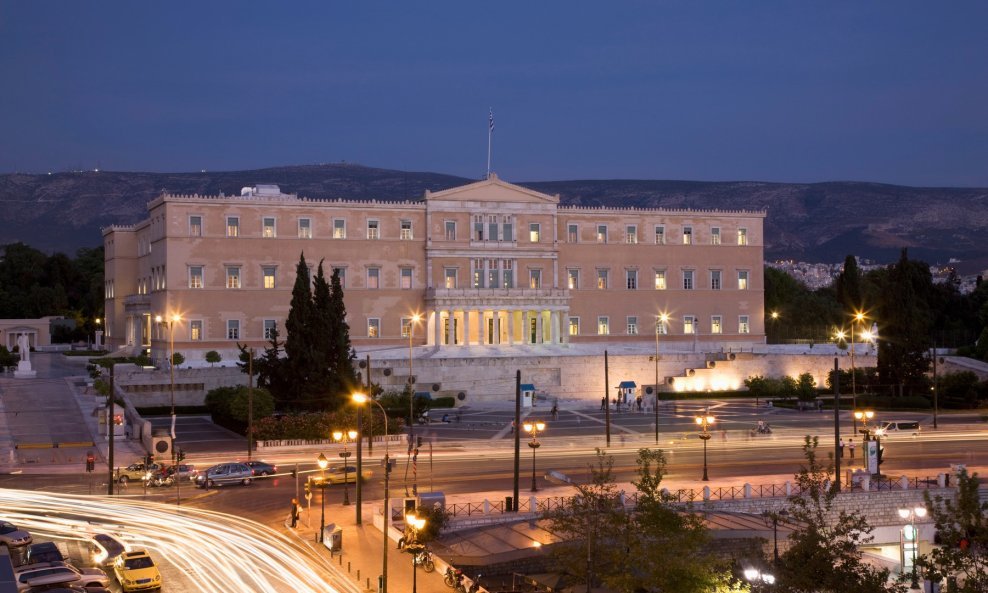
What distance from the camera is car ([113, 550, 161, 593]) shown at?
27.8m

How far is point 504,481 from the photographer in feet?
143

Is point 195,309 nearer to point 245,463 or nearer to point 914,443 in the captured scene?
point 245,463

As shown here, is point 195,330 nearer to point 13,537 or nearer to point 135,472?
point 135,472

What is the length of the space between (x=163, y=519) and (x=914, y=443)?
36439mm

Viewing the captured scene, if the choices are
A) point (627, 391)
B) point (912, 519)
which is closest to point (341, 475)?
point (912, 519)

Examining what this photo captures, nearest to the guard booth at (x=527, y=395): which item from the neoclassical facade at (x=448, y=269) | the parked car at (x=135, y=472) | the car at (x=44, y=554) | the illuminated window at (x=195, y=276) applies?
the neoclassical facade at (x=448, y=269)

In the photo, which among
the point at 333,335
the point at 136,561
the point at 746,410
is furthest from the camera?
the point at 746,410

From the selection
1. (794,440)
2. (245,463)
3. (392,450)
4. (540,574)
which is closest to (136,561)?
(540,574)

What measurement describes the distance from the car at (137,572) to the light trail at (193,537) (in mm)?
870

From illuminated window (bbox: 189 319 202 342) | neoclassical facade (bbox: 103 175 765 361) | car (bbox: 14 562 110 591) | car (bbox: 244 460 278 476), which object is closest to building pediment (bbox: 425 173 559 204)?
neoclassical facade (bbox: 103 175 765 361)

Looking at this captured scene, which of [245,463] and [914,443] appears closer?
[245,463]

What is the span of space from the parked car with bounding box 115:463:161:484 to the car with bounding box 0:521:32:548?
1082 centimetres

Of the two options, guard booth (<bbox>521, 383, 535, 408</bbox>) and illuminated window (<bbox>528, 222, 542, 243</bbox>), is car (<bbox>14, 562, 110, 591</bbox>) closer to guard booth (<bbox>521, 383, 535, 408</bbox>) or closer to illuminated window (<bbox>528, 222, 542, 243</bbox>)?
guard booth (<bbox>521, 383, 535, 408</bbox>)

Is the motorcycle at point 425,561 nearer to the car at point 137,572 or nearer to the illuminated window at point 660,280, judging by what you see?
the car at point 137,572
